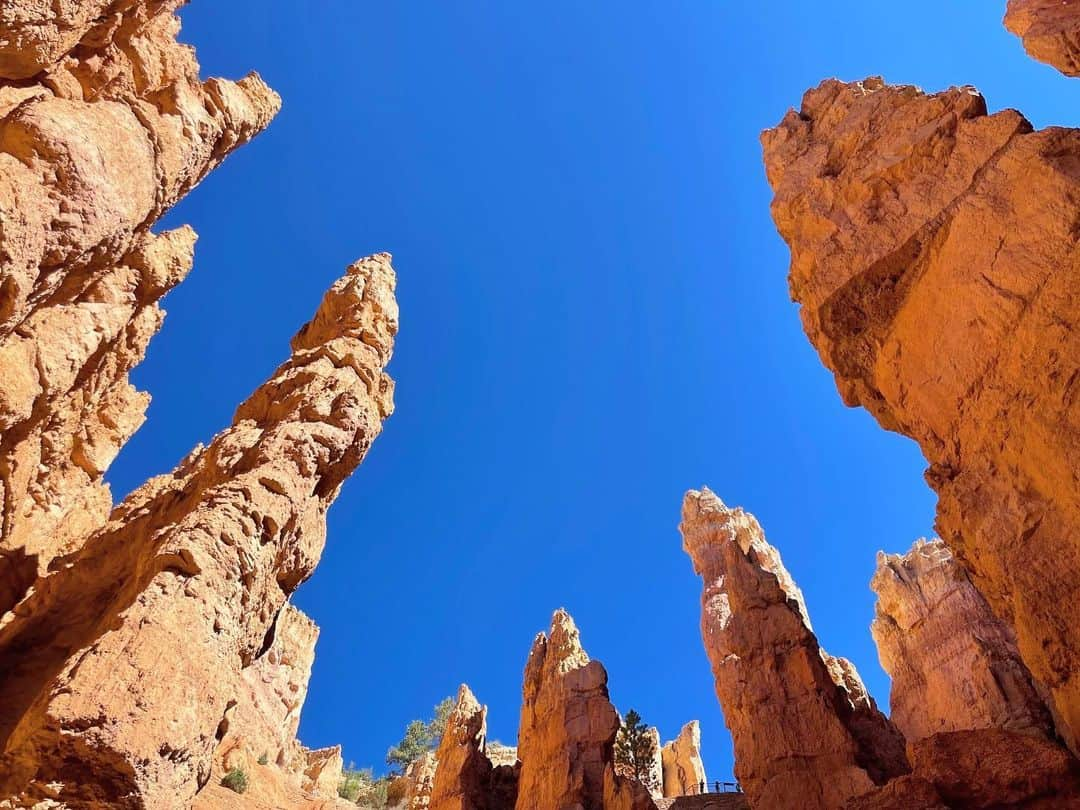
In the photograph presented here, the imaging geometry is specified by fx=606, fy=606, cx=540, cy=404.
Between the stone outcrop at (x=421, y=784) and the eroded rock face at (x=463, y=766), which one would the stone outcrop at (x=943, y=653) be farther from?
the stone outcrop at (x=421, y=784)

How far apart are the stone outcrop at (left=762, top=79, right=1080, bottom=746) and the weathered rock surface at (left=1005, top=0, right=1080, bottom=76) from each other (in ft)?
5.84

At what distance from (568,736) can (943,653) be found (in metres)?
21.2

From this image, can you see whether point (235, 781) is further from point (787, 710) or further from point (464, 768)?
point (787, 710)

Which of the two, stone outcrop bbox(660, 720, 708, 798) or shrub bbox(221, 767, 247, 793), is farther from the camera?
stone outcrop bbox(660, 720, 708, 798)

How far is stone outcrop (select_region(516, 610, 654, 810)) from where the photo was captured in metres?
25.8

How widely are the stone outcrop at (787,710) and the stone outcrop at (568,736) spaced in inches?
219

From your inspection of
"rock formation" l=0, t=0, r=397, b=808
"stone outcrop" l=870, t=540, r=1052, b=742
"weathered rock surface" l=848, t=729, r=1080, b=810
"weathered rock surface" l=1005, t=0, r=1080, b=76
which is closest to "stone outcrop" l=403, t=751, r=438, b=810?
"rock formation" l=0, t=0, r=397, b=808

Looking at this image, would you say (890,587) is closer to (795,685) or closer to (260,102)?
(795,685)

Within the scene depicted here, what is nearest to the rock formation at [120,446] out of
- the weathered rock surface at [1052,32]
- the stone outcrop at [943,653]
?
the weathered rock surface at [1052,32]

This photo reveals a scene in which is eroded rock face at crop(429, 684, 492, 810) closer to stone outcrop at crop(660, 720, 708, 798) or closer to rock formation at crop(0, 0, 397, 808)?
rock formation at crop(0, 0, 397, 808)

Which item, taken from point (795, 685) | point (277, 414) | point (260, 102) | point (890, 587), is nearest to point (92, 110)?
point (260, 102)

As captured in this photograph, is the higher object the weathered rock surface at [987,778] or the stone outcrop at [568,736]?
the stone outcrop at [568,736]

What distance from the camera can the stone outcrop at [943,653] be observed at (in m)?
28.4

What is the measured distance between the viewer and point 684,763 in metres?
54.2
